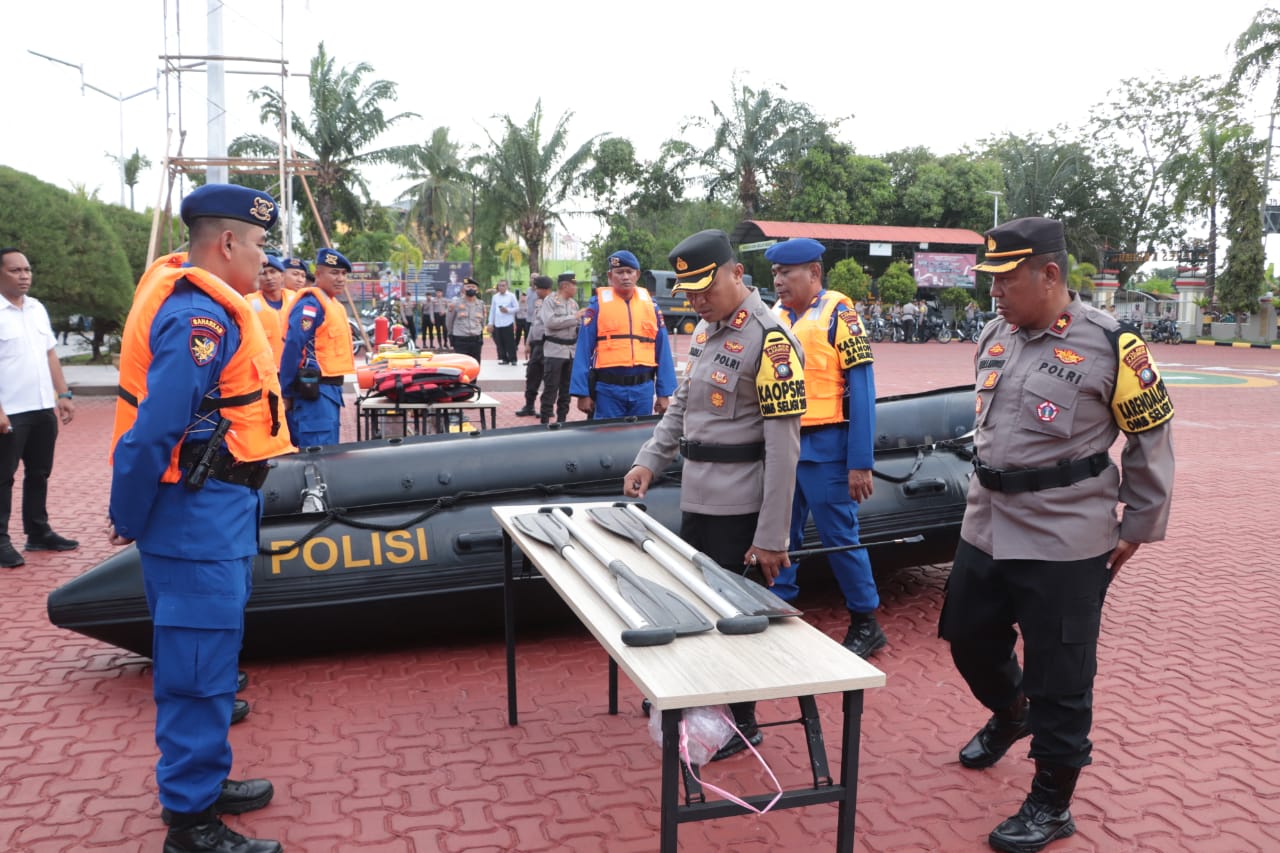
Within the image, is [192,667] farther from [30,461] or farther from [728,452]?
[30,461]

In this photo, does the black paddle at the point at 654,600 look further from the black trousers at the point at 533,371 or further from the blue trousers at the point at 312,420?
the black trousers at the point at 533,371

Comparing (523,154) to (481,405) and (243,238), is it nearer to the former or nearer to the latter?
(481,405)

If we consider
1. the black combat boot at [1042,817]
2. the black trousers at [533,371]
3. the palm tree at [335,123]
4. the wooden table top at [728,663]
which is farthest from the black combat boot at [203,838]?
the palm tree at [335,123]

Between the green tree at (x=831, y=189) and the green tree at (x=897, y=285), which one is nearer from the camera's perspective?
the green tree at (x=897, y=285)

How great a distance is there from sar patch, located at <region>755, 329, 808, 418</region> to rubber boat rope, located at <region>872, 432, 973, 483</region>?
210 cm

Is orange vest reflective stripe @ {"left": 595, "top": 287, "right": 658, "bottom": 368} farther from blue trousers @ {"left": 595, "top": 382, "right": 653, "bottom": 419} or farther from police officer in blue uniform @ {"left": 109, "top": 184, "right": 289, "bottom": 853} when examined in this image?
police officer in blue uniform @ {"left": 109, "top": 184, "right": 289, "bottom": 853}

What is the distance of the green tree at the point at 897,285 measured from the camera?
3269 centimetres

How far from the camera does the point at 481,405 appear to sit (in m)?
7.68

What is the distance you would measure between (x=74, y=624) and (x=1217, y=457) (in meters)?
10.5

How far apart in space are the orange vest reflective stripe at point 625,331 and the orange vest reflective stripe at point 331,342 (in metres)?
1.79

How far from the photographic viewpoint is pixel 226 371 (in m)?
2.74

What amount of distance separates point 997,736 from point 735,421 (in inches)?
57.8

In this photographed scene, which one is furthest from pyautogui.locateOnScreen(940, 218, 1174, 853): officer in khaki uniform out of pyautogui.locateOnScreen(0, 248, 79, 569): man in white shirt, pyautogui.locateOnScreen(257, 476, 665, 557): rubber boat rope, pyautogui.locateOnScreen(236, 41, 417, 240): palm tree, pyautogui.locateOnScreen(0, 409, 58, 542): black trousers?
pyautogui.locateOnScreen(236, 41, 417, 240): palm tree

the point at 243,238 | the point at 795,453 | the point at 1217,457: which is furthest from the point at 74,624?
the point at 1217,457
